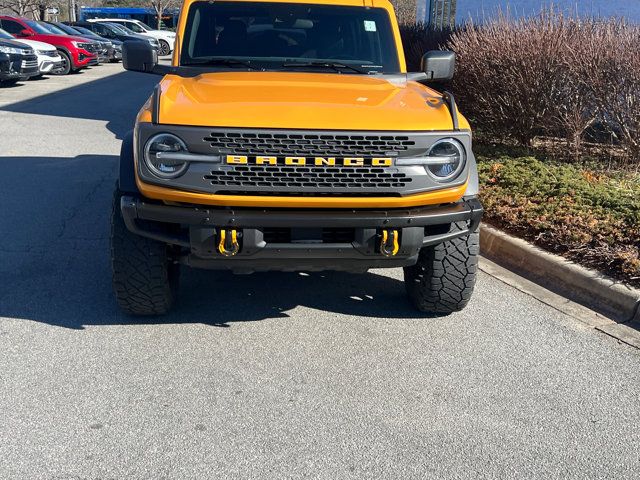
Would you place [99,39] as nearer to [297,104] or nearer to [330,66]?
[330,66]

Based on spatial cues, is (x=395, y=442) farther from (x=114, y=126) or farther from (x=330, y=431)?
(x=114, y=126)

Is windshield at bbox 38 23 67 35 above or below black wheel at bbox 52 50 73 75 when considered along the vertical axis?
above

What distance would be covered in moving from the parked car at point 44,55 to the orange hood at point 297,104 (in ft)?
55.0

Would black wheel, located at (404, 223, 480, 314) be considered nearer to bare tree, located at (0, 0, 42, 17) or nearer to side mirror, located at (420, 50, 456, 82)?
side mirror, located at (420, 50, 456, 82)

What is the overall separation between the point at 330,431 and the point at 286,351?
0.88 metres

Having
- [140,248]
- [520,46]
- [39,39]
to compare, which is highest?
[520,46]

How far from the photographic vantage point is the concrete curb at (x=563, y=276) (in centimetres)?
469

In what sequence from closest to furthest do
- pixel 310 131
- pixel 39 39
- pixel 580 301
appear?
1. pixel 310 131
2. pixel 580 301
3. pixel 39 39

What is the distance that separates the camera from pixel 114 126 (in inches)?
492

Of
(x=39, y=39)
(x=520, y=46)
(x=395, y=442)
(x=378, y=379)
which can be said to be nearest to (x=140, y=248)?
(x=378, y=379)

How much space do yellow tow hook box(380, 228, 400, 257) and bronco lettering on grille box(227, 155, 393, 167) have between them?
37cm

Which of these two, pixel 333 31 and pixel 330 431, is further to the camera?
pixel 333 31

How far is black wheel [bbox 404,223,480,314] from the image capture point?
4.27 metres

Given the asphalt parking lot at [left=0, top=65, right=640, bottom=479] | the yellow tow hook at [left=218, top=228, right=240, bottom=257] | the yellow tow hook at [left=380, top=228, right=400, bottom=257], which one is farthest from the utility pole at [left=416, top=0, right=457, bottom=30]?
the yellow tow hook at [left=218, top=228, right=240, bottom=257]
